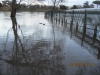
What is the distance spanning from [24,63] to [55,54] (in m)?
1.57

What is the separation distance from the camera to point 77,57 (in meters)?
6.54

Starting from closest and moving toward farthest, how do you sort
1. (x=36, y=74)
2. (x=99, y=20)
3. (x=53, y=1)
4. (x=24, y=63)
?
(x=36, y=74), (x=24, y=63), (x=99, y=20), (x=53, y=1)

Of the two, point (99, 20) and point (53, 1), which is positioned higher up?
point (53, 1)

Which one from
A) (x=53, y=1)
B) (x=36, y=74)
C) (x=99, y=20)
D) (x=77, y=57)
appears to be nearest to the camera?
(x=36, y=74)

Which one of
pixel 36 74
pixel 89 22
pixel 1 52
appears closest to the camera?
pixel 36 74

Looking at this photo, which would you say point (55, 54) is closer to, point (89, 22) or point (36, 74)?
point (36, 74)

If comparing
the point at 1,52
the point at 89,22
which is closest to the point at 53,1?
the point at 89,22

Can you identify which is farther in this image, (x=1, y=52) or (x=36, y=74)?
(x=1, y=52)

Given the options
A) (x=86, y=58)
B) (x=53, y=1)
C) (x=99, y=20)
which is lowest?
(x=86, y=58)

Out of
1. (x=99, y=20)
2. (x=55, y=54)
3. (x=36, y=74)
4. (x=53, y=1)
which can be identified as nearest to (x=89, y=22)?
(x=99, y=20)

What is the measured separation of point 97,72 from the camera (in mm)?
4957

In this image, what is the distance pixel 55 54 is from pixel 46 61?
1.01 metres

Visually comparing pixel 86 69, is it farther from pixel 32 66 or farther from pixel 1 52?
pixel 1 52

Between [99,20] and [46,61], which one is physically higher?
[99,20]
